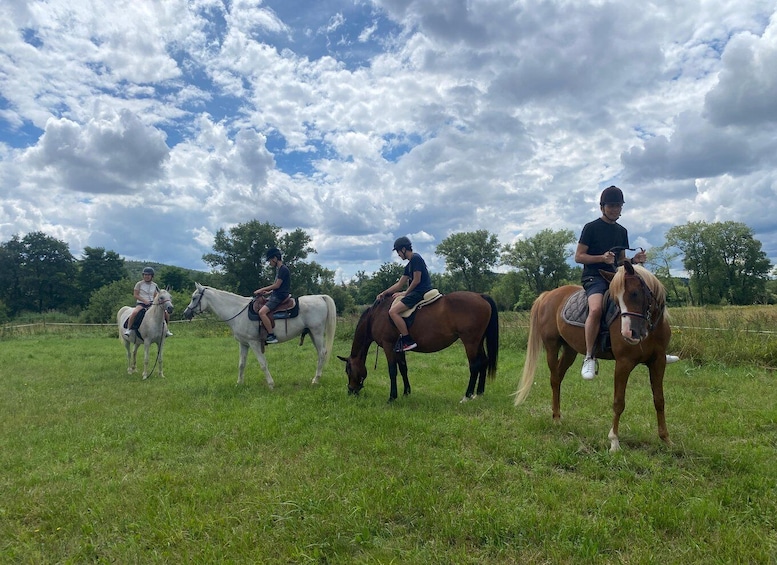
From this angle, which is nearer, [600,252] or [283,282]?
[600,252]

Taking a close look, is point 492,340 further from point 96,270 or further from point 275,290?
point 96,270

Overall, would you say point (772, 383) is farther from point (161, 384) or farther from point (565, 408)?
point (161, 384)

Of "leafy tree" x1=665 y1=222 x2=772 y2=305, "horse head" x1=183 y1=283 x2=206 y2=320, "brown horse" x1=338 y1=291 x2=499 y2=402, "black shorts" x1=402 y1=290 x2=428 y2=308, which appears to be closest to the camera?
"brown horse" x1=338 y1=291 x2=499 y2=402

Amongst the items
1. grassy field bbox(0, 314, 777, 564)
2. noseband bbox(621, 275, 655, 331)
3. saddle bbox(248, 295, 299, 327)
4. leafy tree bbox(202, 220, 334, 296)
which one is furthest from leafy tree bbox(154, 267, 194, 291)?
noseband bbox(621, 275, 655, 331)

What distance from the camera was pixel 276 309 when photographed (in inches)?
340

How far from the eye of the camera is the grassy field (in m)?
2.81

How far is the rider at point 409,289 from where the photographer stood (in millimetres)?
7148

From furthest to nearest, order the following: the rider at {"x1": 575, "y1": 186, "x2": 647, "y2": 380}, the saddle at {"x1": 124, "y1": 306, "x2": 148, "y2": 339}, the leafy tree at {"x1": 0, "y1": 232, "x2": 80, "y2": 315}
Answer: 1. the leafy tree at {"x1": 0, "y1": 232, "x2": 80, "y2": 315}
2. the saddle at {"x1": 124, "y1": 306, "x2": 148, "y2": 339}
3. the rider at {"x1": 575, "y1": 186, "x2": 647, "y2": 380}

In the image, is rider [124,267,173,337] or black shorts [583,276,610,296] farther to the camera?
rider [124,267,173,337]

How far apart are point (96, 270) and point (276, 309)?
210 ft

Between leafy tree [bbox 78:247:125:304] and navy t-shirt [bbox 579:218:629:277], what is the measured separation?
66.8 metres

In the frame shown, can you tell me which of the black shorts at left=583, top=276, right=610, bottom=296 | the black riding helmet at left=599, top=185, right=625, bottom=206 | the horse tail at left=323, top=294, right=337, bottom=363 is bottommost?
the horse tail at left=323, top=294, right=337, bottom=363

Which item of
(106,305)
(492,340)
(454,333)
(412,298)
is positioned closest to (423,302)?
(412,298)

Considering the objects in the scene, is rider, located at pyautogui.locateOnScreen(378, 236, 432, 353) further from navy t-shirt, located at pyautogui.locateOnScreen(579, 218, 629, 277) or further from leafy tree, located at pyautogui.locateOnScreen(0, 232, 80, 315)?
leafy tree, located at pyautogui.locateOnScreen(0, 232, 80, 315)
